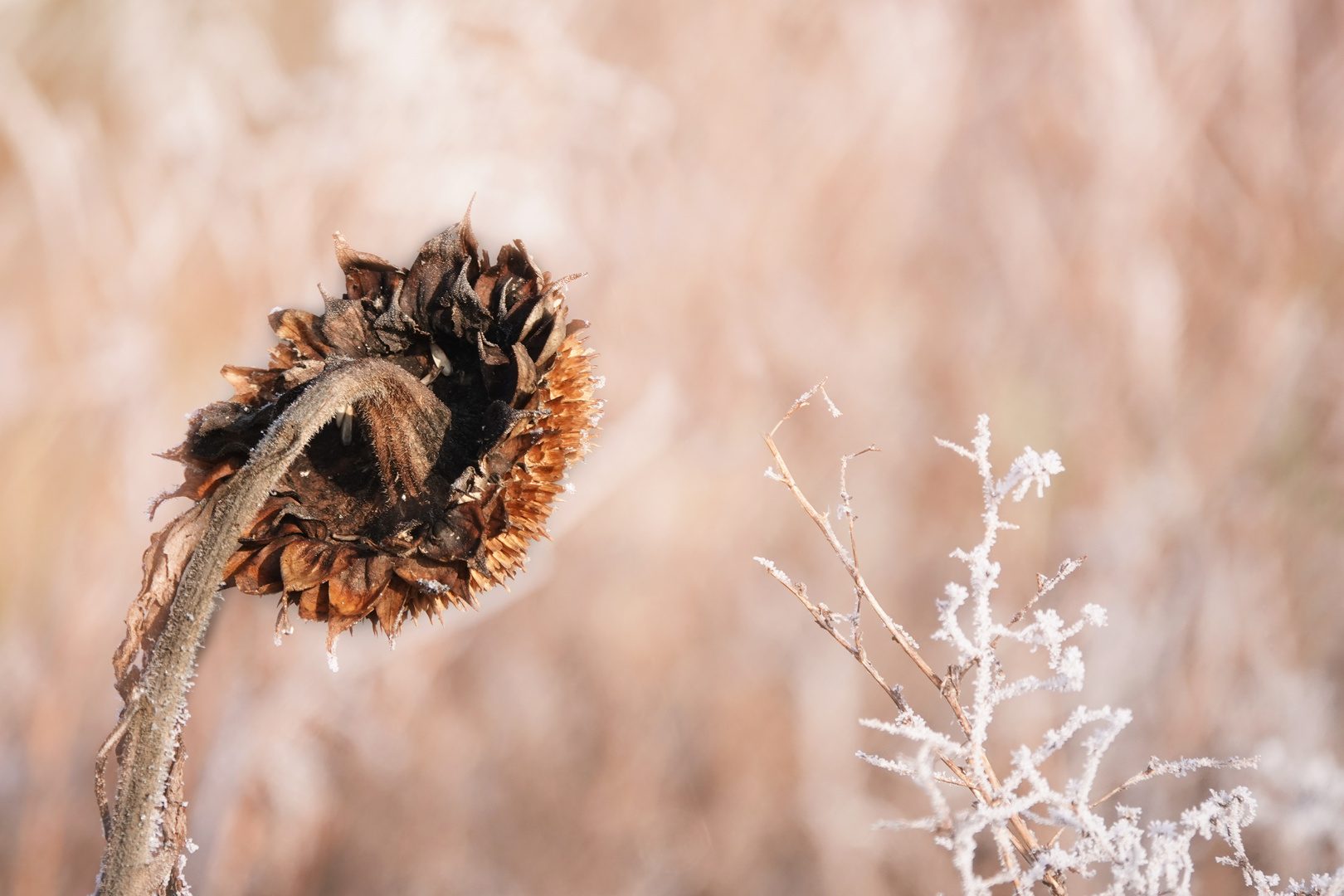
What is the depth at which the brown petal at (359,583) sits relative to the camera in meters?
0.79

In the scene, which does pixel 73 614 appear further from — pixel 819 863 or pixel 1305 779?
pixel 1305 779

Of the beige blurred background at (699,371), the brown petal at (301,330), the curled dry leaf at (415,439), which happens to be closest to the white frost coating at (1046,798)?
the curled dry leaf at (415,439)

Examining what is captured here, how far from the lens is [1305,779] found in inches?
56.6

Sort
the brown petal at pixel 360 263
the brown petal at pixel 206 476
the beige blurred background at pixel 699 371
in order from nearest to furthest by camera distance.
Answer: the brown petal at pixel 206 476 < the brown petal at pixel 360 263 < the beige blurred background at pixel 699 371

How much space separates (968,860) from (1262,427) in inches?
92.9

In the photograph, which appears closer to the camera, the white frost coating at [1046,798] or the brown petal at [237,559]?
the white frost coating at [1046,798]

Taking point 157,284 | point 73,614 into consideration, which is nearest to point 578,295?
point 157,284

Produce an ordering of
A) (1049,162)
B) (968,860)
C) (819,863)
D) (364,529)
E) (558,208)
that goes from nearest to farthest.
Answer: (968,860) < (364,529) < (819,863) < (558,208) < (1049,162)

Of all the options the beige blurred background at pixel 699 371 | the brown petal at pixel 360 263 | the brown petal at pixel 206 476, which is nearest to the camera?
the brown petal at pixel 206 476

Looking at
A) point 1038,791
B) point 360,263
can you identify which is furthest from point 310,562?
point 1038,791

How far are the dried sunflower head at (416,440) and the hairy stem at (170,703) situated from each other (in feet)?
0.40

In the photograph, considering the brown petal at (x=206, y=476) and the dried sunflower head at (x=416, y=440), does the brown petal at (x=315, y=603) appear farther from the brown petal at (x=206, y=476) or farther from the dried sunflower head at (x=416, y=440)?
the brown petal at (x=206, y=476)

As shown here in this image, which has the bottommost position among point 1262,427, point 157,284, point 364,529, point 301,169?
point 364,529

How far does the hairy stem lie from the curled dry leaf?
0.37ft
